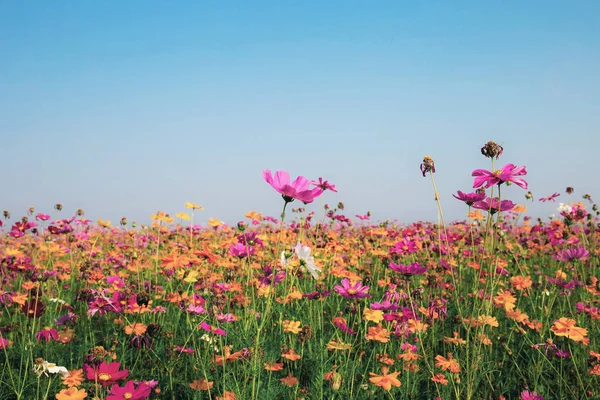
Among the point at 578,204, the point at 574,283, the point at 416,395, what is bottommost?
the point at 416,395

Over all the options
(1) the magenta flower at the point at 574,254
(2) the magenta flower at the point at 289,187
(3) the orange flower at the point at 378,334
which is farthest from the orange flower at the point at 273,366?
(1) the magenta flower at the point at 574,254

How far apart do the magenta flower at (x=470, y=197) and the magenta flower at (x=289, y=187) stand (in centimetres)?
75

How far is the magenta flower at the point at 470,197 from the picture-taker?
1.93 meters

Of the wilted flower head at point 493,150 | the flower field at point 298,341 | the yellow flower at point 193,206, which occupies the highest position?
the wilted flower head at point 493,150

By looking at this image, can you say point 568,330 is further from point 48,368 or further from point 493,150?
point 48,368

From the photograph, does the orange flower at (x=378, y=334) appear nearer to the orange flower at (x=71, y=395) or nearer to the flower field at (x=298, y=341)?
the flower field at (x=298, y=341)

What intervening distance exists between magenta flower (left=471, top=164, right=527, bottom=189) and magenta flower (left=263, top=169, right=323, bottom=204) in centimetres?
60

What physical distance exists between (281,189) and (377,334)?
3.38 feet

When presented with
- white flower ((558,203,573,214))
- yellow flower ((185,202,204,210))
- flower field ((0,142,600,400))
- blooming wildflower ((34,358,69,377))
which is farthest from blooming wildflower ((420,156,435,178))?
white flower ((558,203,573,214))

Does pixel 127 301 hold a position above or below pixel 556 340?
above

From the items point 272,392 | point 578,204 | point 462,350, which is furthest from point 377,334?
point 578,204

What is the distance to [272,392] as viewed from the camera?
207 centimetres

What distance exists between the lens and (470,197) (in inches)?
76.3

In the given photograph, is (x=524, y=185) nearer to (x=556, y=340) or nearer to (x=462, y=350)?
(x=462, y=350)
